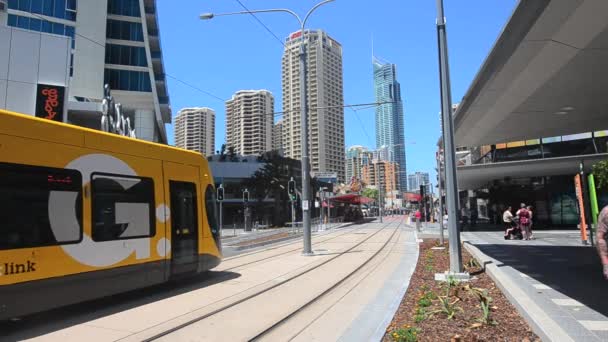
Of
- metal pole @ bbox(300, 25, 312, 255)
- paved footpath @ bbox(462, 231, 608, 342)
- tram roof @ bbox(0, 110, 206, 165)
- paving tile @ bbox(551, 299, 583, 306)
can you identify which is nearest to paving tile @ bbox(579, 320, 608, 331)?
paved footpath @ bbox(462, 231, 608, 342)

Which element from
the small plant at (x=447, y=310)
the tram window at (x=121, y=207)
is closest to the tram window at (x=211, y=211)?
the tram window at (x=121, y=207)

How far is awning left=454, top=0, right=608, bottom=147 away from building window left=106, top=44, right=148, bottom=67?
4971 cm

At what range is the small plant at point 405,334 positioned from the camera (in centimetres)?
559

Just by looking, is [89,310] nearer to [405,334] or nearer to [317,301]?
[317,301]

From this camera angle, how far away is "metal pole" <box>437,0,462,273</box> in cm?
1074

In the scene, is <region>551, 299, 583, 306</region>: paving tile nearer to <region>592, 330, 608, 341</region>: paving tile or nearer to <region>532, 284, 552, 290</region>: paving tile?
<region>532, 284, 552, 290</region>: paving tile

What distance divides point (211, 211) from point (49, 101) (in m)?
24.5

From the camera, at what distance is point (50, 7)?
50.9 m

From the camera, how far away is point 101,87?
55.2 meters

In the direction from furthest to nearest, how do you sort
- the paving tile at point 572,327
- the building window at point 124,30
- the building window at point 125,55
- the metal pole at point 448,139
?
the building window at point 124,30
the building window at point 125,55
the metal pole at point 448,139
the paving tile at point 572,327

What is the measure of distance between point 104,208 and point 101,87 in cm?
5223

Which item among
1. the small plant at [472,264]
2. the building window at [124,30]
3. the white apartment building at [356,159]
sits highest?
the building window at [124,30]

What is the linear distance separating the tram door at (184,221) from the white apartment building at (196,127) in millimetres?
61180

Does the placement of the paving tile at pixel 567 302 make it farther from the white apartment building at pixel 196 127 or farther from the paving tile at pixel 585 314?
the white apartment building at pixel 196 127
